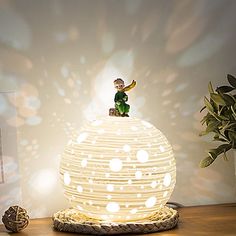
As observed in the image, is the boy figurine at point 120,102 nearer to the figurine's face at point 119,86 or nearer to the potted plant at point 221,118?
the figurine's face at point 119,86

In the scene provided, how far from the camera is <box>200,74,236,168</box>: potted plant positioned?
1.40 meters

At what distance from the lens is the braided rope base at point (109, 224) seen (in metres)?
1.26

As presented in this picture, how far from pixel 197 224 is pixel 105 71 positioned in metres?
0.41

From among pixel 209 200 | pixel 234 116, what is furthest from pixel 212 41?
pixel 209 200

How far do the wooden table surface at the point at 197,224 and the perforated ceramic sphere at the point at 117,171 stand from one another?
0.08 metres

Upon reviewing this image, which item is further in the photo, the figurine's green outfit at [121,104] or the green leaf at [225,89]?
the green leaf at [225,89]

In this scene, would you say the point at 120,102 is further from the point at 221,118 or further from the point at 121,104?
the point at 221,118

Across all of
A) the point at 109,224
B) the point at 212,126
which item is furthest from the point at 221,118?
the point at 109,224

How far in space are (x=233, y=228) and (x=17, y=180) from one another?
490 mm

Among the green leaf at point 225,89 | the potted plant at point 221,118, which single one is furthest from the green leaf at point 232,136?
the green leaf at point 225,89

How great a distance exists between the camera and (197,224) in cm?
136

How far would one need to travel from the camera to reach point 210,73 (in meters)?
1.56

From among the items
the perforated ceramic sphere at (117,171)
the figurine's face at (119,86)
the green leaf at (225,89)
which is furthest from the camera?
the green leaf at (225,89)

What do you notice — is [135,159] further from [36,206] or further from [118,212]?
[36,206]
